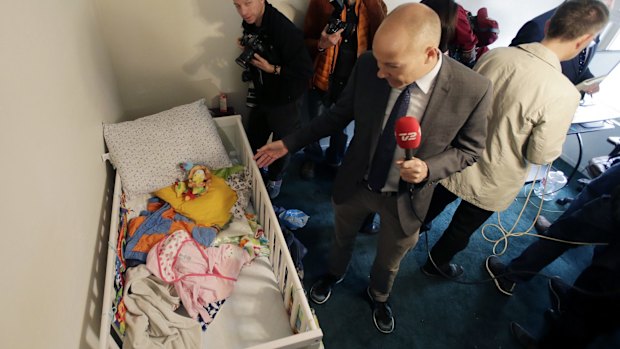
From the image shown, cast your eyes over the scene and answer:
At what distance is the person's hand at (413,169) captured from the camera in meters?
0.97

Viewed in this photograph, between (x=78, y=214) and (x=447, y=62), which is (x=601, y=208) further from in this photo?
(x=78, y=214)

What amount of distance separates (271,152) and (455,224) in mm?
1033

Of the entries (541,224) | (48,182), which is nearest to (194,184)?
(48,182)

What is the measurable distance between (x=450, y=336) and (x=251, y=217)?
3.84ft

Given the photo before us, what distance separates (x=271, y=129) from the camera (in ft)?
6.57

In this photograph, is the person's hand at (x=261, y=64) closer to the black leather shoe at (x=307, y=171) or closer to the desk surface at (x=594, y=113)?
the black leather shoe at (x=307, y=171)

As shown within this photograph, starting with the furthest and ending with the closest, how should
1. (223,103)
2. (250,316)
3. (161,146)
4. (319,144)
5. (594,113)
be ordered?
(319,144) → (594,113) → (223,103) → (161,146) → (250,316)

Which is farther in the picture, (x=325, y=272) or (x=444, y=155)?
(x=325, y=272)

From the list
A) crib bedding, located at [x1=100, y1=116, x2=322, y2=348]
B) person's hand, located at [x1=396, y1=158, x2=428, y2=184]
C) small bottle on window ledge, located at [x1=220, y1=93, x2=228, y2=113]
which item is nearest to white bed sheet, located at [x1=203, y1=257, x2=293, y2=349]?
crib bedding, located at [x1=100, y1=116, x2=322, y2=348]

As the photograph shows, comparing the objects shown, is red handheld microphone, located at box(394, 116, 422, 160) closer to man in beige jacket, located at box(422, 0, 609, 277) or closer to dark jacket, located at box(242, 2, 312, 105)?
man in beige jacket, located at box(422, 0, 609, 277)

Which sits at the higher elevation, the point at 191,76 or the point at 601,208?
the point at 191,76

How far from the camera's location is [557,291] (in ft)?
6.08

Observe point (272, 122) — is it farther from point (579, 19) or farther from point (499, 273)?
point (499, 273)

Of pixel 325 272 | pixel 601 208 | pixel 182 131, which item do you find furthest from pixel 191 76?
pixel 601 208
